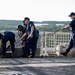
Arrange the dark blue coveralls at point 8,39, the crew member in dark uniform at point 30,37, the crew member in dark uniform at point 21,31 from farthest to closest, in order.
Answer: the dark blue coveralls at point 8,39, the crew member in dark uniform at point 21,31, the crew member in dark uniform at point 30,37

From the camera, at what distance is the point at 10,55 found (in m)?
15.4

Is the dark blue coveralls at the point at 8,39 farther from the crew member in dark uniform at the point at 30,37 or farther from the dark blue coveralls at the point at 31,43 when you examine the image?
the dark blue coveralls at the point at 31,43

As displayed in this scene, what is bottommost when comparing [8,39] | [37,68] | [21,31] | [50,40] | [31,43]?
[37,68]

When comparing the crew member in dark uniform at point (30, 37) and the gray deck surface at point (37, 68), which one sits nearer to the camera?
the gray deck surface at point (37, 68)

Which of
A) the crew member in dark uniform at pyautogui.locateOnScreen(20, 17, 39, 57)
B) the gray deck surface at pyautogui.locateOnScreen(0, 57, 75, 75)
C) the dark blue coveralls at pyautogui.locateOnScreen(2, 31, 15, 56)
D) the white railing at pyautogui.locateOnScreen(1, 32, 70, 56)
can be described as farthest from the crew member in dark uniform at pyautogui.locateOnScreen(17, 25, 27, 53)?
the gray deck surface at pyautogui.locateOnScreen(0, 57, 75, 75)

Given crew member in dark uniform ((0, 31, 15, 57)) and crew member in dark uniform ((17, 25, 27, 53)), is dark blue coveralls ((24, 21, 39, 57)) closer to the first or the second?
crew member in dark uniform ((17, 25, 27, 53))

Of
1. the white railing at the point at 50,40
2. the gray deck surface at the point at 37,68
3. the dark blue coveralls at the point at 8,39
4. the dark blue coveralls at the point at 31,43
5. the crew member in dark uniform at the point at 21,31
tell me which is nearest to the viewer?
the gray deck surface at the point at 37,68

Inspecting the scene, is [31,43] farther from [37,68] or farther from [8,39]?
[37,68]

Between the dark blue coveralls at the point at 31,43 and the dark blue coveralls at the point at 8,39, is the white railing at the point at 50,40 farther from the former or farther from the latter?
the dark blue coveralls at the point at 8,39

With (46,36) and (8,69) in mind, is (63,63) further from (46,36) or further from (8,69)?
(46,36)

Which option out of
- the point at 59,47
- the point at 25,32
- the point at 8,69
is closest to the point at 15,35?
the point at 25,32

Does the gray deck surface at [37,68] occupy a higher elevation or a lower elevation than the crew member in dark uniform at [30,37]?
lower

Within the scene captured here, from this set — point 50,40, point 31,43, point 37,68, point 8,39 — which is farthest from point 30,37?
point 37,68

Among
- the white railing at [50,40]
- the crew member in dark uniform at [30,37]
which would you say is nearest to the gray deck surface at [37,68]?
the crew member in dark uniform at [30,37]
